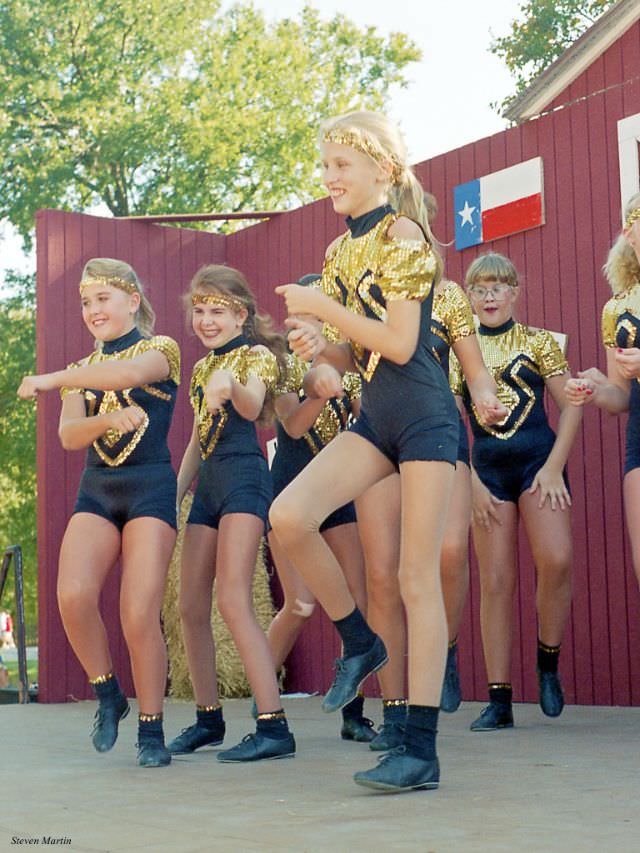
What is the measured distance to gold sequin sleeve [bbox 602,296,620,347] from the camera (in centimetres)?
472

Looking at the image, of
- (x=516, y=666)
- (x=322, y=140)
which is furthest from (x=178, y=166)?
(x=322, y=140)

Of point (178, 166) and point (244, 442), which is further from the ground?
point (178, 166)

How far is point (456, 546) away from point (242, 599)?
3.43ft

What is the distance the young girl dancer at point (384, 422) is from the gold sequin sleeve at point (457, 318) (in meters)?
0.83

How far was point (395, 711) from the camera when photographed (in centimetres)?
423

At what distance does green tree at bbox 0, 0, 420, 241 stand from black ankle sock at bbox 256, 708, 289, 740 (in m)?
17.7

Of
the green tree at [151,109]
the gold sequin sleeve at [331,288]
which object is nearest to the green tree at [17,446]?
the green tree at [151,109]

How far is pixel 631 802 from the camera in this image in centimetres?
303

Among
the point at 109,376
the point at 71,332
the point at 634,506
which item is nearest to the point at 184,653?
the point at 71,332

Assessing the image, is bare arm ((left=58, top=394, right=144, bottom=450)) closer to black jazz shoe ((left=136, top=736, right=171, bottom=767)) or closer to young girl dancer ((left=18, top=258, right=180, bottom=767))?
young girl dancer ((left=18, top=258, right=180, bottom=767))

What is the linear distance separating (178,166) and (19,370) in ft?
16.5

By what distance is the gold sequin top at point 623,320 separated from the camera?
182 inches

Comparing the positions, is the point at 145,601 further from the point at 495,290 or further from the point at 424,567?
the point at 495,290

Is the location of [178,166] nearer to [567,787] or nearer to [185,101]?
[185,101]
